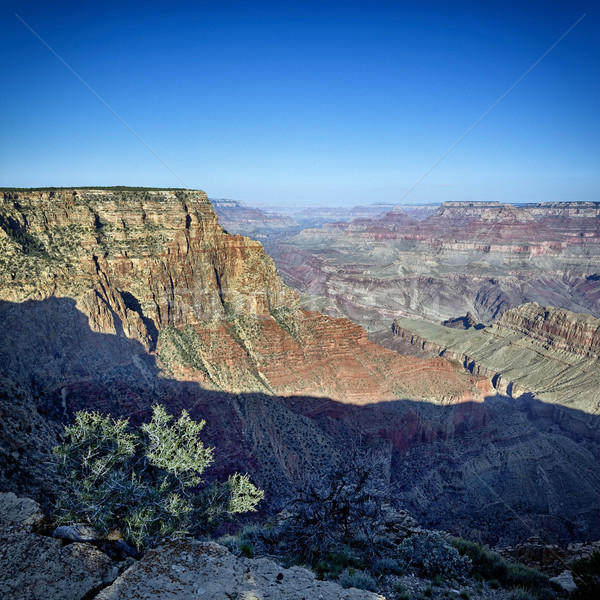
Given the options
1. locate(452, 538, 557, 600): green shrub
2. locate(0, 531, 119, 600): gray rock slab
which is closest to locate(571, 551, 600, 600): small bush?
A: locate(452, 538, 557, 600): green shrub

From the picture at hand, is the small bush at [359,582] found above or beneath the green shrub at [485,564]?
above

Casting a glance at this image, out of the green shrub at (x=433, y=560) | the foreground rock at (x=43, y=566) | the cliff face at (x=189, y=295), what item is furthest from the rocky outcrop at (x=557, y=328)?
the foreground rock at (x=43, y=566)

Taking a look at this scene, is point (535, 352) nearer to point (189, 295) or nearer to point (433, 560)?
point (189, 295)

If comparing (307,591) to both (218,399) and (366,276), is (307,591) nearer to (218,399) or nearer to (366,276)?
(218,399)

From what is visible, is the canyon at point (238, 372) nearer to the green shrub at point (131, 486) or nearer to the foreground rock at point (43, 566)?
the green shrub at point (131, 486)

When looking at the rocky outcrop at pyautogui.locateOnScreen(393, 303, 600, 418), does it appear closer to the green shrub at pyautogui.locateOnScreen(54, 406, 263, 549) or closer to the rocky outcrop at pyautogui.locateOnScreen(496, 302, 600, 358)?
the rocky outcrop at pyautogui.locateOnScreen(496, 302, 600, 358)

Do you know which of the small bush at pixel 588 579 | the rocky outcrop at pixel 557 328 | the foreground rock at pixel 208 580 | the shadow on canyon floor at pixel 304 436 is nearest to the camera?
the foreground rock at pixel 208 580

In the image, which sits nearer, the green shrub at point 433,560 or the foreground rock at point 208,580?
the foreground rock at point 208,580
